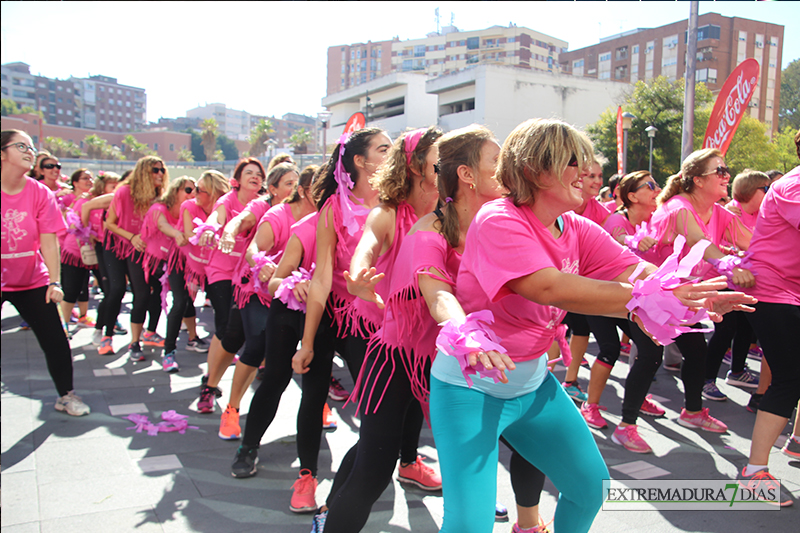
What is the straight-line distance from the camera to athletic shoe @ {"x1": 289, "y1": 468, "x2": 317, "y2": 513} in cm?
288

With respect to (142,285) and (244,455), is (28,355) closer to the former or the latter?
(142,285)

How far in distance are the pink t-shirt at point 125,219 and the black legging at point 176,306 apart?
0.51m

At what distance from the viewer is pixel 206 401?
4457mm

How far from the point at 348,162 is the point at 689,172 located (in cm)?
250

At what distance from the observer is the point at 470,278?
6.31 feet

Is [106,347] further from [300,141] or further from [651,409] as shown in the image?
[300,141]

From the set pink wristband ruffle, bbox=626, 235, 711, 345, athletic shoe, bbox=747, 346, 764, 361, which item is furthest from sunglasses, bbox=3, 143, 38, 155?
athletic shoe, bbox=747, 346, 764, 361

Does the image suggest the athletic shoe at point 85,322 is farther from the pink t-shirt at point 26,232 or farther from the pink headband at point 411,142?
the pink headband at point 411,142

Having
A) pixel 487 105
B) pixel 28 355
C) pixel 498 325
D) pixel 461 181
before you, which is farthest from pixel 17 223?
pixel 487 105

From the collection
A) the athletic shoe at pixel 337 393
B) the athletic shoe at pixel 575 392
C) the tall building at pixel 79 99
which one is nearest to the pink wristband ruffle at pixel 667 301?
the athletic shoe at pixel 575 392

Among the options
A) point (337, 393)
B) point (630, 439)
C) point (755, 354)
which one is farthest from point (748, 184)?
point (337, 393)

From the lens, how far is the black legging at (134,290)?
609 cm

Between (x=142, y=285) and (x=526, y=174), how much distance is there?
17.6 feet

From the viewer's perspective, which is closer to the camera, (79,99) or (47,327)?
(47,327)
